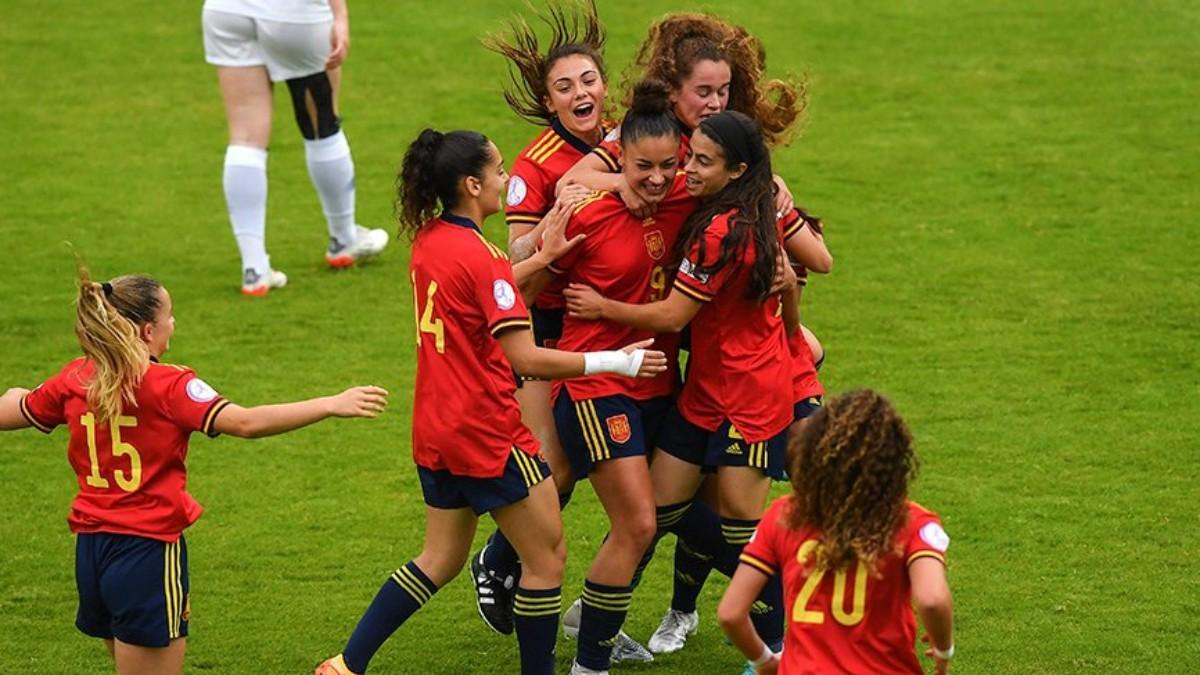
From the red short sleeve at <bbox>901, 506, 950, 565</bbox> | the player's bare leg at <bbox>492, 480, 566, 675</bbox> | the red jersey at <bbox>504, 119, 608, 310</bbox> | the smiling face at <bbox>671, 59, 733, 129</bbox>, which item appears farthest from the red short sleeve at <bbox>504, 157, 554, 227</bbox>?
the red short sleeve at <bbox>901, 506, 950, 565</bbox>

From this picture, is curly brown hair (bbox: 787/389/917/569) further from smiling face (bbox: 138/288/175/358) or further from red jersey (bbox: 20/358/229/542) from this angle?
smiling face (bbox: 138/288/175/358)

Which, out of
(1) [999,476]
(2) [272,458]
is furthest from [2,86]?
(1) [999,476]

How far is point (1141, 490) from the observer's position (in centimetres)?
737

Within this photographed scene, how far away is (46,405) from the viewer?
5.14m

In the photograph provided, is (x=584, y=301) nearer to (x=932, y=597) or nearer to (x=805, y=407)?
(x=805, y=407)

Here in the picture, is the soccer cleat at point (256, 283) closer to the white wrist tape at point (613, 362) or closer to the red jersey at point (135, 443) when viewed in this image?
the red jersey at point (135, 443)

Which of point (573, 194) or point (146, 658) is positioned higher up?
point (573, 194)

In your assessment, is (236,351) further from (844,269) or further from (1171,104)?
(1171,104)

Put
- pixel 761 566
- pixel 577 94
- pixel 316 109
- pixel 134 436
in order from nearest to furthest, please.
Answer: pixel 761 566
pixel 134 436
pixel 577 94
pixel 316 109

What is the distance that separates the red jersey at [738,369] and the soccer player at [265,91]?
4.79m

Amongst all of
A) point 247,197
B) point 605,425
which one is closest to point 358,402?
point 605,425

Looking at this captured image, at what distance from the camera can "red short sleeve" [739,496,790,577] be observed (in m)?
4.30

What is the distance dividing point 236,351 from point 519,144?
354 centimetres

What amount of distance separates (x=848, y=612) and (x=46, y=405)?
7.81 feet
